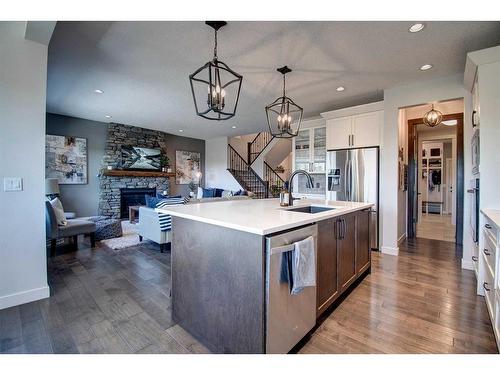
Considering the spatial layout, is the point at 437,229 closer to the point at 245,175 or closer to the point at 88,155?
the point at 245,175

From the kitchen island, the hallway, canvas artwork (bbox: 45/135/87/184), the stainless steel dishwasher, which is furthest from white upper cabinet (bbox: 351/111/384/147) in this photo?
canvas artwork (bbox: 45/135/87/184)

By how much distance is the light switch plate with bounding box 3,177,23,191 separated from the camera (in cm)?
213

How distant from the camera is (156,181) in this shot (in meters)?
7.65

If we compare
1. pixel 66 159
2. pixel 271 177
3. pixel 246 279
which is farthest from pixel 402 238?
pixel 66 159

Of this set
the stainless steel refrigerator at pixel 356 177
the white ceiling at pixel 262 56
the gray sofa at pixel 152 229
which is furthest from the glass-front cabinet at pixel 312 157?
the gray sofa at pixel 152 229

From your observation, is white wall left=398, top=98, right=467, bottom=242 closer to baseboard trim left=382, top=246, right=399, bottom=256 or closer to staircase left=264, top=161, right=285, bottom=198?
baseboard trim left=382, top=246, right=399, bottom=256

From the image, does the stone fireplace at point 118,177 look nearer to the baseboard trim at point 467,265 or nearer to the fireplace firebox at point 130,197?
the fireplace firebox at point 130,197

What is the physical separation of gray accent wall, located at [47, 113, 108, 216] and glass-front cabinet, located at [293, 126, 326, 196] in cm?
539

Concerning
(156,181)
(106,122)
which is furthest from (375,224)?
(106,122)

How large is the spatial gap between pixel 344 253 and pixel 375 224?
6.87 feet

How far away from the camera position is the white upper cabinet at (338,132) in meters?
4.38

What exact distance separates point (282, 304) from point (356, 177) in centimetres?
332

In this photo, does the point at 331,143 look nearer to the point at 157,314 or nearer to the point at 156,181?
the point at 157,314

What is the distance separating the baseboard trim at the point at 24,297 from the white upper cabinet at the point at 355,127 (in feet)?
15.2
